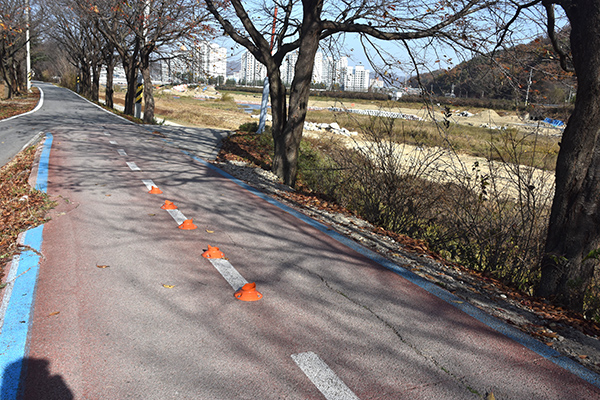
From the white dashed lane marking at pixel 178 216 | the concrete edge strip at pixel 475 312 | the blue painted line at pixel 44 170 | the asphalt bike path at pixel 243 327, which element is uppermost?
the blue painted line at pixel 44 170

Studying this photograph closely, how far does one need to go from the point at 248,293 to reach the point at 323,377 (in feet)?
4.53

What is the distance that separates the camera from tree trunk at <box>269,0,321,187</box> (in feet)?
33.6

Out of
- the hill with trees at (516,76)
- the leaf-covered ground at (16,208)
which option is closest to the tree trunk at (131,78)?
the leaf-covered ground at (16,208)

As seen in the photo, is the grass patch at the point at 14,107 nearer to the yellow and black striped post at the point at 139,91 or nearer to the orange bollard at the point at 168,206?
the yellow and black striped post at the point at 139,91

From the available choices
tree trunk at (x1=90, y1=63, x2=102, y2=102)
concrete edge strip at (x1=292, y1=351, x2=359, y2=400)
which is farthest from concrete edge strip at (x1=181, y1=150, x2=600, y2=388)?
tree trunk at (x1=90, y1=63, x2=102, y2=102)

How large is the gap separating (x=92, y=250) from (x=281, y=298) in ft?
7.90

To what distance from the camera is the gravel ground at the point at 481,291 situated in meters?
3.87

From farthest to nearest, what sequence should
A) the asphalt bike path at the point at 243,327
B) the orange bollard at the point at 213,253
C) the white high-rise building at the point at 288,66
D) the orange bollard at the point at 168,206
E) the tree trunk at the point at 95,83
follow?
the tree trunk at the point at 95,83 → the white high-rise building at the point at 288,66 → the orange bollard at the point at 168,206 → the orange bollard at the point at 213,253 → the asphalt bike path at the point at 243,327

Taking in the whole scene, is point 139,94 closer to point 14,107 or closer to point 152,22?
point 152,22

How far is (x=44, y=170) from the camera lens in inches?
366

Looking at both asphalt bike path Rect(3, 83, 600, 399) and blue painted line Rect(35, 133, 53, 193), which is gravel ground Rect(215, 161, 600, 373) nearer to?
asphalt bike path Rect(3, 83, 600, 399)

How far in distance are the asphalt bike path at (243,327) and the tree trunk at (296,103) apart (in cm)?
452

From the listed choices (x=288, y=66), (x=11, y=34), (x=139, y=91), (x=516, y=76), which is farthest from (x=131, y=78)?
(x=516, y=76)

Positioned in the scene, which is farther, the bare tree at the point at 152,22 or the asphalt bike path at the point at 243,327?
the bare tree at the point at 152,22
